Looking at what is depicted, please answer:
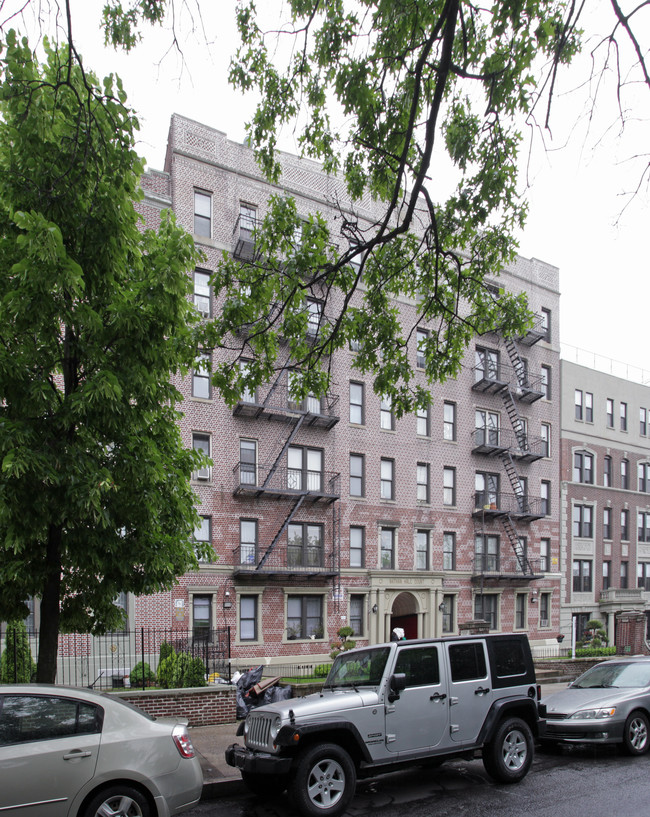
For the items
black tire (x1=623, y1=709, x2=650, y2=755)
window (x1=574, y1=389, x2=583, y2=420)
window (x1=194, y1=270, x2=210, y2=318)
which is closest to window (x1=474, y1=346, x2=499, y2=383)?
window (x1=574, y1=389, x2=583, y2=420)

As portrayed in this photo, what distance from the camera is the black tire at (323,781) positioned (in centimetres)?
767

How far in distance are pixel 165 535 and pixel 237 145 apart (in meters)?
20.3

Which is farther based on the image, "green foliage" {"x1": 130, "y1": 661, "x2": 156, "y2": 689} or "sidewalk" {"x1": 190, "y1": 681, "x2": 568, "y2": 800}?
"green foliage" {"x1": 130, "y1": 661, "x2": 156, "y2": 689}

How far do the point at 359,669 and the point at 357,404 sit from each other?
65.7ft

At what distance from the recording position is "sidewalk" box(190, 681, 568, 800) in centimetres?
918

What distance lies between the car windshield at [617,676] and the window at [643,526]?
97.1ft

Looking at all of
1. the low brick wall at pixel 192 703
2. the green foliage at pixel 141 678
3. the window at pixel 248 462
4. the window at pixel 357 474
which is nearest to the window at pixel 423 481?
the window at pixel 357 474

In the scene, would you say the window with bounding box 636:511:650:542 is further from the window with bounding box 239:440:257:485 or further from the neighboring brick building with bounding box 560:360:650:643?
the window with bounding box 239:440:257:485

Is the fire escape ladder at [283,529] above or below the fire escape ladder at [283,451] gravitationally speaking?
below

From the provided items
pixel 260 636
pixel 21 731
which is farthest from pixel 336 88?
pixel 260 636

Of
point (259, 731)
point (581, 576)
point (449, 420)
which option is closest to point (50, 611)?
point (259, 731)

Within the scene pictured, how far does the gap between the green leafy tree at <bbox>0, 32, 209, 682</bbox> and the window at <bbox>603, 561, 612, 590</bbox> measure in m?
32.8

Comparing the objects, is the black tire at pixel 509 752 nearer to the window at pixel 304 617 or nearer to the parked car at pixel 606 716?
the parked car at pixel 606 716

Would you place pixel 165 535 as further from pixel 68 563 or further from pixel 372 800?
pixel 372 800
